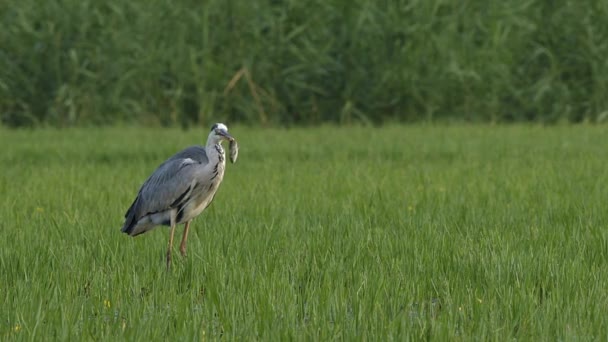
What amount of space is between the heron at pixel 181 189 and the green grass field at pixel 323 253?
15 cm

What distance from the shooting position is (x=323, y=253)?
16.1ft

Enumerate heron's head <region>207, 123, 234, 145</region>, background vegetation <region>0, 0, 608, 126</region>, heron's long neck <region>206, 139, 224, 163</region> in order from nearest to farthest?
heron's head <region>207, 123, 234, 145</region> < heron's long neck <region>206, 139, 224, 163</region> < background vegetation <region>0, 0, 608, 126</region>

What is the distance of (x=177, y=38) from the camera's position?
489 inches

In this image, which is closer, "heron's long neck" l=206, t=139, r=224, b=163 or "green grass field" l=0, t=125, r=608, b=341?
"green grass field" l=0, t=125, r=608, b=341

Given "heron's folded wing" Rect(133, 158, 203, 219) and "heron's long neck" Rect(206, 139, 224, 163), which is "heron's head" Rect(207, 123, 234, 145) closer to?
"heron's long neck" Rect(206, 139, 224, 163)

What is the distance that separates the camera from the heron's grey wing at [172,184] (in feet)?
16.3

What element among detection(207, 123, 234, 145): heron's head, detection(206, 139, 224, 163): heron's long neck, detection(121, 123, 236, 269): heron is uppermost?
detection(207, 123, 234, 145): heron's head

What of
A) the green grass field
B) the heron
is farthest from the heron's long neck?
the green grass field

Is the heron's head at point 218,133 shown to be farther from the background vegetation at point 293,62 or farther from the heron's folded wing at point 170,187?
the background vegetation at point 293,62

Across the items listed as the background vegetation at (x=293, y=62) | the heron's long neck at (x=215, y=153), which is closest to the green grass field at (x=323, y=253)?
the heron's long neck at (x=215, y=153)

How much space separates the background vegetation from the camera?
1226 cm

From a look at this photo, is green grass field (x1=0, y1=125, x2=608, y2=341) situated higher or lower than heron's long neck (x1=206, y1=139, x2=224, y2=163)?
lower

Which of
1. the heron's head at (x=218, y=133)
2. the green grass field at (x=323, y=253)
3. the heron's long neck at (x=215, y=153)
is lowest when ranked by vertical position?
the green grass field at (x=323, y=253)

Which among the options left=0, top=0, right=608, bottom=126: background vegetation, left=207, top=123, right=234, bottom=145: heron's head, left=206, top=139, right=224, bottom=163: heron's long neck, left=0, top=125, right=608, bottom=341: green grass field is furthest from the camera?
left=0, top=0, right=608, bottom=126: background vegetation
